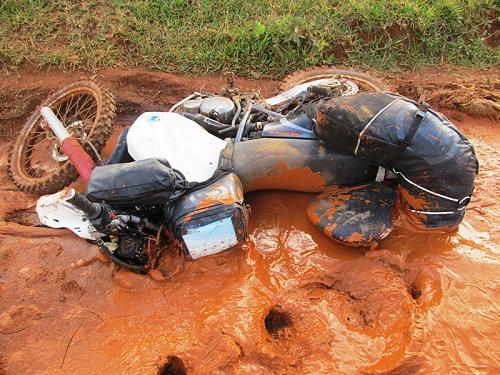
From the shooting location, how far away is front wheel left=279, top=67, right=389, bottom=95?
4.52 meters

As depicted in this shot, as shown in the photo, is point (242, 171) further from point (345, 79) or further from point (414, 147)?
point (345, 79)

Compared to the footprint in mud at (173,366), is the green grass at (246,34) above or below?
above

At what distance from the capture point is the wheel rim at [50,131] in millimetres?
4223

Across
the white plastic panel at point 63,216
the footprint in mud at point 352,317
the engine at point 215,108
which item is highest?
the engine at point 215,108

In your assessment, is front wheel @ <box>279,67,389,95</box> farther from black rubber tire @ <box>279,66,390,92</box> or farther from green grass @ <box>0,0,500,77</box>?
green grass @ <box>0,0,500,77</box>

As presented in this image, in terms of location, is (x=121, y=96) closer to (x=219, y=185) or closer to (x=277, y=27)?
(x=277, y=27)

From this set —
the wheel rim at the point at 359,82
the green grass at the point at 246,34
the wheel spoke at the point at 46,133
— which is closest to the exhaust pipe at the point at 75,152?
the wheel spoke at the point at 46,133

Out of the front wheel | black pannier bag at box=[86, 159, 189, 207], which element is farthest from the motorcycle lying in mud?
the front wheel

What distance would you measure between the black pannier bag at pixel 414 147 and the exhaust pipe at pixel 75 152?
1807 millimetres

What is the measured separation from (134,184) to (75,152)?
0.84 meters

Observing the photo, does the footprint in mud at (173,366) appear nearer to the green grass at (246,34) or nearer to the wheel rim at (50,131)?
the wheel rim at (50,131)

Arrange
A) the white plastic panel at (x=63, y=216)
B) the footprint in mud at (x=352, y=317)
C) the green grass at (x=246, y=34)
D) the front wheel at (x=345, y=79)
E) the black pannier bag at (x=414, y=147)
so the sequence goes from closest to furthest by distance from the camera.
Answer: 1. the footprint in mud at (x=352, y=317)
2. the black pannier bag at (x=414, y=147)
3. the white plastic panel at (x=63, y=216)
4. the front wheel at (x=345, y=79)
5. the green grass at (x=246, y=34)

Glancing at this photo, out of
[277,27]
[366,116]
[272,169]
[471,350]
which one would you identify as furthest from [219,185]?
[277,27]

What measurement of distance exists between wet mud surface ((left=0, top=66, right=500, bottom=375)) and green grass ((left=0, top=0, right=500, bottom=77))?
93.5 inches
